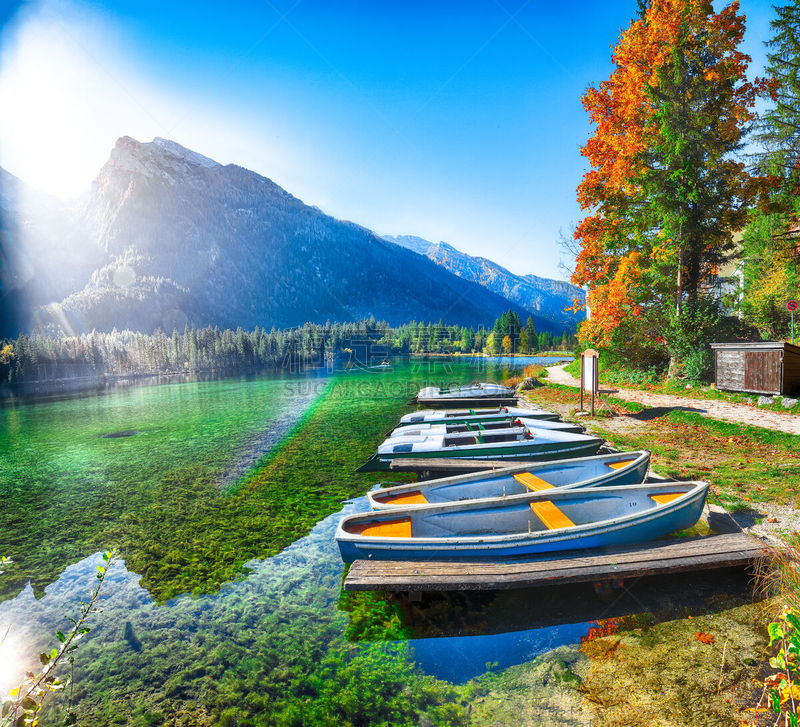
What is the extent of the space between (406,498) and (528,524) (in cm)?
283

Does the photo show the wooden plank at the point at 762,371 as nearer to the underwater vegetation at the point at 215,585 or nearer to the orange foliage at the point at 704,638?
the orange foliage at the point at 704,638

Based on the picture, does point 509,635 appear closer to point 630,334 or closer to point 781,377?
point 781,377

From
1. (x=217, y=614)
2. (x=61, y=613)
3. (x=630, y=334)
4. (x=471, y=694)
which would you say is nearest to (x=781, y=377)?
(x=630, y=334)

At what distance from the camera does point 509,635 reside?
641 centimetres

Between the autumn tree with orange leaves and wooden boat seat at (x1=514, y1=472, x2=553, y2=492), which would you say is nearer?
wooden boat seat at (x1=514, y1=472, x2=553, y2=492)

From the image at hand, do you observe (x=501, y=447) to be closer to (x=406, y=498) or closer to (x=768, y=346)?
(x=406, y=498)

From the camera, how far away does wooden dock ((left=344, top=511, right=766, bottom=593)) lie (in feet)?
20.8

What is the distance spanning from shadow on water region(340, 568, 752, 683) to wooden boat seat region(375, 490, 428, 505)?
195 centimetres

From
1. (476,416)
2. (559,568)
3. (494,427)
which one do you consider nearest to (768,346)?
(494,427)

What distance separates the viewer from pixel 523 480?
9.40m

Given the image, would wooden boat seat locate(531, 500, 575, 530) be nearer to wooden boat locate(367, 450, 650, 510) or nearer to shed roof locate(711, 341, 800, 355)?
wooden boat locate(367, 450, 650, 510)

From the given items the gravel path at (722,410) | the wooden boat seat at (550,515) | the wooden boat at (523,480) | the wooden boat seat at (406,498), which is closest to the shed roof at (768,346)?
the gravel path at (722,410)

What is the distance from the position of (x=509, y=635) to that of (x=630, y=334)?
880 inches

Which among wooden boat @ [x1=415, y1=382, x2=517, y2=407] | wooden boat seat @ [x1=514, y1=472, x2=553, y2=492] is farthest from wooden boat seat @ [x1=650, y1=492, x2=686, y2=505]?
wooden boat @ [x1=415, y1=382, x2=517, y2=407]
